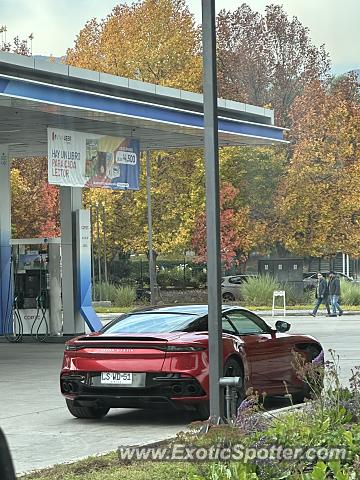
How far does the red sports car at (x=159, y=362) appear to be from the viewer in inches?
488

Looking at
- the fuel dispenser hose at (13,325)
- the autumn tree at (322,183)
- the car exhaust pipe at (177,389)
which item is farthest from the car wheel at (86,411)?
the autumn tree at (322,183)

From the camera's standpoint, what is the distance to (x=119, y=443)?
37.3ft

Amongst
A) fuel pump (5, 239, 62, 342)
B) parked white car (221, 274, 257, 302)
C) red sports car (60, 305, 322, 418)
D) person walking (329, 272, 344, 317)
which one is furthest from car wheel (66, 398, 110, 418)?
parked white car (221, 274, 257, 302)

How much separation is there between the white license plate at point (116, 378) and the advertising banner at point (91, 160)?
1211 centimetres

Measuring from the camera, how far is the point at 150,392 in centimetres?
1243

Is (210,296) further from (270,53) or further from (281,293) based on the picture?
(270,53)

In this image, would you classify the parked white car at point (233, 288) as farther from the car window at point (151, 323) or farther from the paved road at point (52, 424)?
the car window at point (151, 323)

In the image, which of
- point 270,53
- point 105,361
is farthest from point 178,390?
point 270,53

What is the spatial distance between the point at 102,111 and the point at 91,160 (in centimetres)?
282

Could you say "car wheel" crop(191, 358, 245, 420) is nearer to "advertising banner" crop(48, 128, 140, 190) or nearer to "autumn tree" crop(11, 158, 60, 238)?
"advertising banner" crop(48, 128, 140, 190)

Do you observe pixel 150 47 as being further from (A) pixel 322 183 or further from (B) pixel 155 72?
(A) pixel 322 183

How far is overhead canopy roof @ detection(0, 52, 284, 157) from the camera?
2183 centimetres

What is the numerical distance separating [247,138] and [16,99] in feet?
31.4

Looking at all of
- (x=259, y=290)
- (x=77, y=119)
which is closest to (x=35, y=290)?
(x=77, y=119)
